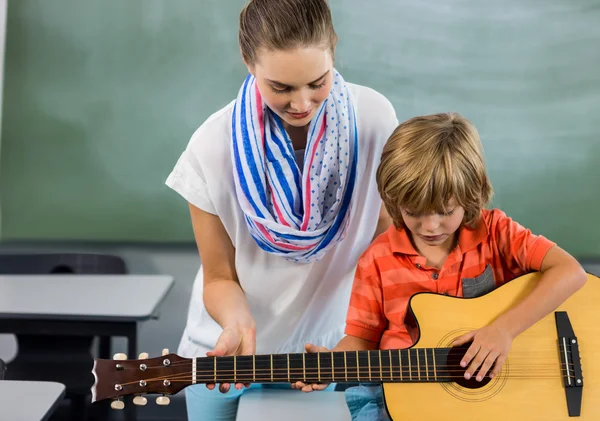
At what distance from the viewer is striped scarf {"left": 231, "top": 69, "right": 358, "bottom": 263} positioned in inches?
60.4

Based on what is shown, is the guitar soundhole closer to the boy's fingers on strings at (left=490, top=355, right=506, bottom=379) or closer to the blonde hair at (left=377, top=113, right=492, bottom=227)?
the boy's fingers on strings at (left=490, top=355, right=506, bottom=379)

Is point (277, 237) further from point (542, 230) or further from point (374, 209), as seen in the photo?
point (542, 230)

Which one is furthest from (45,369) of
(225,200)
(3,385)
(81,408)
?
(225,200)

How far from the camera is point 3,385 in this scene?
5.44ft

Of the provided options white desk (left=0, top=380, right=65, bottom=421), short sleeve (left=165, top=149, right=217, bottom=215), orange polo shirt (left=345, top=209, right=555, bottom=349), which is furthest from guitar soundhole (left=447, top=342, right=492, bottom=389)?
white desk (left=0, top=380, right=65, bottom=421)

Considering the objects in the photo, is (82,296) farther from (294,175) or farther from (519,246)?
(519,246)

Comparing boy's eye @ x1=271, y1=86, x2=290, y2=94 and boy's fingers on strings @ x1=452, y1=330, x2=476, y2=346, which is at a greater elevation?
→ boy's eye @ x1=271, y1=86, x2=290, y2=94

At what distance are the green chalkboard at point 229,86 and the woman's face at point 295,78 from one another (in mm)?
1669

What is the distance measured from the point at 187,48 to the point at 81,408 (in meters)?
1.52

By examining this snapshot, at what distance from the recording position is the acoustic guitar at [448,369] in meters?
1.30

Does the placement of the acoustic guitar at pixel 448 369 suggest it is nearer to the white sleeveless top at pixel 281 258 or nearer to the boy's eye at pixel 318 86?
the white sleeveless top at pixel 281 258

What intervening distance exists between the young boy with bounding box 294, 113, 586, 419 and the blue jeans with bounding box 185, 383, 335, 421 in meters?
0.23

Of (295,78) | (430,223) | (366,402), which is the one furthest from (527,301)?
(295,78)

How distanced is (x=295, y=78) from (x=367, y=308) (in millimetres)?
503
